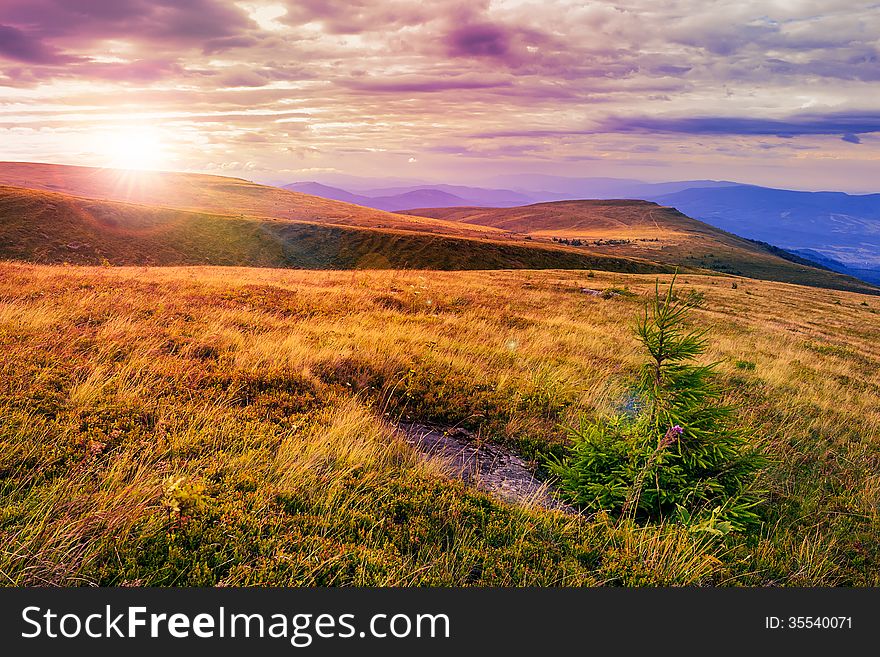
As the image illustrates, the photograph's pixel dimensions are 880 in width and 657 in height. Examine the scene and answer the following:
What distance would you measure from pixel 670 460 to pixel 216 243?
8526 centimetres

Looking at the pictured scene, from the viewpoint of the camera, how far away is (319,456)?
15.7ft

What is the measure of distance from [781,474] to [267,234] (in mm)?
89045

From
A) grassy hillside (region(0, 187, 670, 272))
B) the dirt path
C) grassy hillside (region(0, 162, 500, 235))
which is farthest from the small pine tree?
grassy hillside (region(0, 162, 500, 235))

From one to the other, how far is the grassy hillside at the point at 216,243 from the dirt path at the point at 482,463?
232ft

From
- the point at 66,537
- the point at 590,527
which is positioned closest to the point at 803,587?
the point at 590,527

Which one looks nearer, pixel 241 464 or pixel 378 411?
pixel 241 464

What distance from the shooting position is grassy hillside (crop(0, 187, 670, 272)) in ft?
216

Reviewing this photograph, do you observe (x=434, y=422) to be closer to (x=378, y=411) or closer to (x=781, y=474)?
(x=378, y=411)

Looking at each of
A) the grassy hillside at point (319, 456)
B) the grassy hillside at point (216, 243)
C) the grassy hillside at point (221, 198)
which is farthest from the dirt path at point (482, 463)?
the grassy hillside at point (221, 198)

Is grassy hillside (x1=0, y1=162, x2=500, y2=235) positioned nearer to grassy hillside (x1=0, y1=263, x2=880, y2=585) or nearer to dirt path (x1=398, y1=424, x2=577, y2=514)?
grassy hillside (x1=0, y1=263, x2=880, y2=585)

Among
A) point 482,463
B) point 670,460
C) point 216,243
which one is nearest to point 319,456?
point 482,463

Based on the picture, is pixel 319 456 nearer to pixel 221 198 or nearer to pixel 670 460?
pixel 670 460

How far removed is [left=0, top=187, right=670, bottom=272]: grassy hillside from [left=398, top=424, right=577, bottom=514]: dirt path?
7083 centimetres

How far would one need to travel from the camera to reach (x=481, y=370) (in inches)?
334
